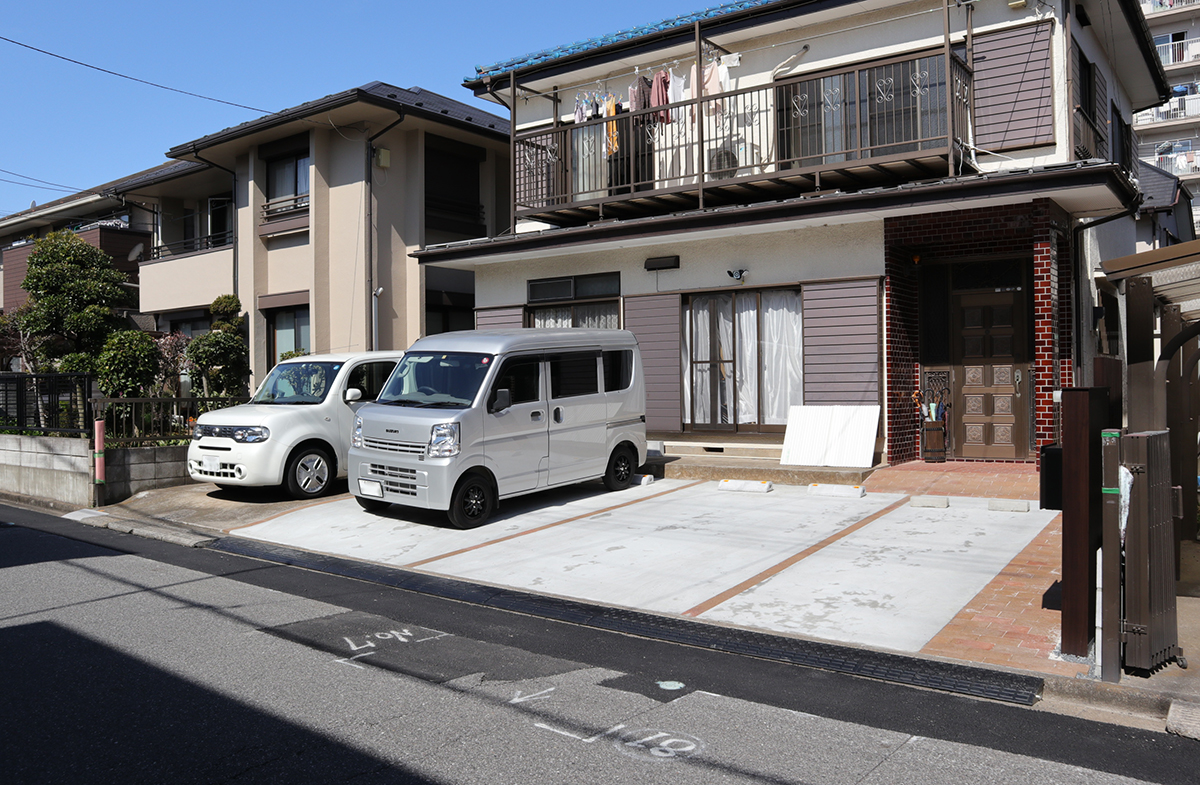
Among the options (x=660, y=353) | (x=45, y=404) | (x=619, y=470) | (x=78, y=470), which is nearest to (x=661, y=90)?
(x=660, y=353)

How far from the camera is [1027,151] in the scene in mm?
11062

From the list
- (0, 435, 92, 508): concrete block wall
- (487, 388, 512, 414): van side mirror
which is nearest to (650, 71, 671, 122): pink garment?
(487, 388, 512, 414): van side mirror

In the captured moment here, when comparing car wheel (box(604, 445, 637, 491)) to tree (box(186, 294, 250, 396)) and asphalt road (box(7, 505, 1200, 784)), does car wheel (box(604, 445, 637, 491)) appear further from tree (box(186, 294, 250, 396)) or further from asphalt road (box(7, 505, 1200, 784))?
tree (box(186, 294, 250, 396))

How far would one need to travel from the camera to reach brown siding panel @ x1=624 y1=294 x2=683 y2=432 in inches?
524

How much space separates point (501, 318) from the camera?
605 inches

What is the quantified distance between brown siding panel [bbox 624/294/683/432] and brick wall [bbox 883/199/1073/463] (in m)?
3.28

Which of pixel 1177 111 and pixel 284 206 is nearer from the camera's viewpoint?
pixel 284 206

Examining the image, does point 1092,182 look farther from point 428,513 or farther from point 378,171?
point 378,171

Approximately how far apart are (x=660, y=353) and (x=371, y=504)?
17.4ft

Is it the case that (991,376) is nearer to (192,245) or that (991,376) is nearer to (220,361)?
(220,361)

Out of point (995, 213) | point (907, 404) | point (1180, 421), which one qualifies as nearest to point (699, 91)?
point (995, 213)

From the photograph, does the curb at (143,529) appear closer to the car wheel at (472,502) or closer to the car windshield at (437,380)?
the car windshield at (437,380)

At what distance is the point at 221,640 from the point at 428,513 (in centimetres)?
460

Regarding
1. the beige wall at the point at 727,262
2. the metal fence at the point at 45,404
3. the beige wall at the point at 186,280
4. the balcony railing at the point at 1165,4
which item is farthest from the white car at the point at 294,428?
the balcony railing at the point at 1165,4
